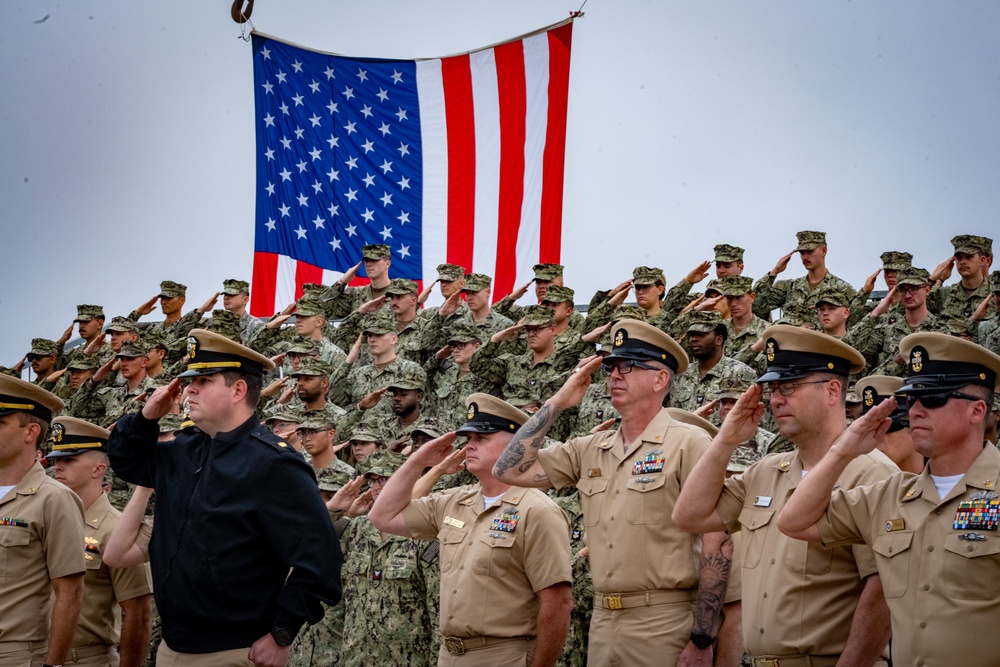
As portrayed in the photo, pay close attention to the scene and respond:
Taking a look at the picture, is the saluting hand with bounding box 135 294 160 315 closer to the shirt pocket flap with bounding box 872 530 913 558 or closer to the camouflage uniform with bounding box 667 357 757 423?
the camouflage uniform with bounding box 667 357 757 423

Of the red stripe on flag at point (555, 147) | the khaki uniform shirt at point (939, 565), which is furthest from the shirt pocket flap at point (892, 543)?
the red stripe on flag at point (555, 147)

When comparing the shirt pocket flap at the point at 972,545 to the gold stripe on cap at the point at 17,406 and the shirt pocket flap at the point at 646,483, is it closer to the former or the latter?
the shirt pocket flap at the point at 646,483

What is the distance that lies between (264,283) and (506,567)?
355 inches

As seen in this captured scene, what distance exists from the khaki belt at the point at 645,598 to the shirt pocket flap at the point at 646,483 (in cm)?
42

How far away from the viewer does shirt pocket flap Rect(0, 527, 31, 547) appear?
5.21m

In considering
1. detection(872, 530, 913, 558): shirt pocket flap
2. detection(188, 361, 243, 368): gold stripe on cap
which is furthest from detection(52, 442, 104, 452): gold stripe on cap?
detection(872, 530, 913, 558): shirt pocket flap

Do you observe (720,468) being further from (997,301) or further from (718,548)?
(997,301)

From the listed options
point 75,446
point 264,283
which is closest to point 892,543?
point 75,446

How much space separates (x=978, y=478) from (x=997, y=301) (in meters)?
6.07

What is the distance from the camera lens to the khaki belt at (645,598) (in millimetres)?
5039

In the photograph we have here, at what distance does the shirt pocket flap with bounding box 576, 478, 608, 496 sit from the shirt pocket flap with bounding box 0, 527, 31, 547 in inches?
94.0

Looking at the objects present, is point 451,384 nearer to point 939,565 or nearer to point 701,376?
point 701,376

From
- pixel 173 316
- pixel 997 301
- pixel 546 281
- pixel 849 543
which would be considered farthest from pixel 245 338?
pixel 849 543

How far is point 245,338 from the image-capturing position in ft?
42.6
